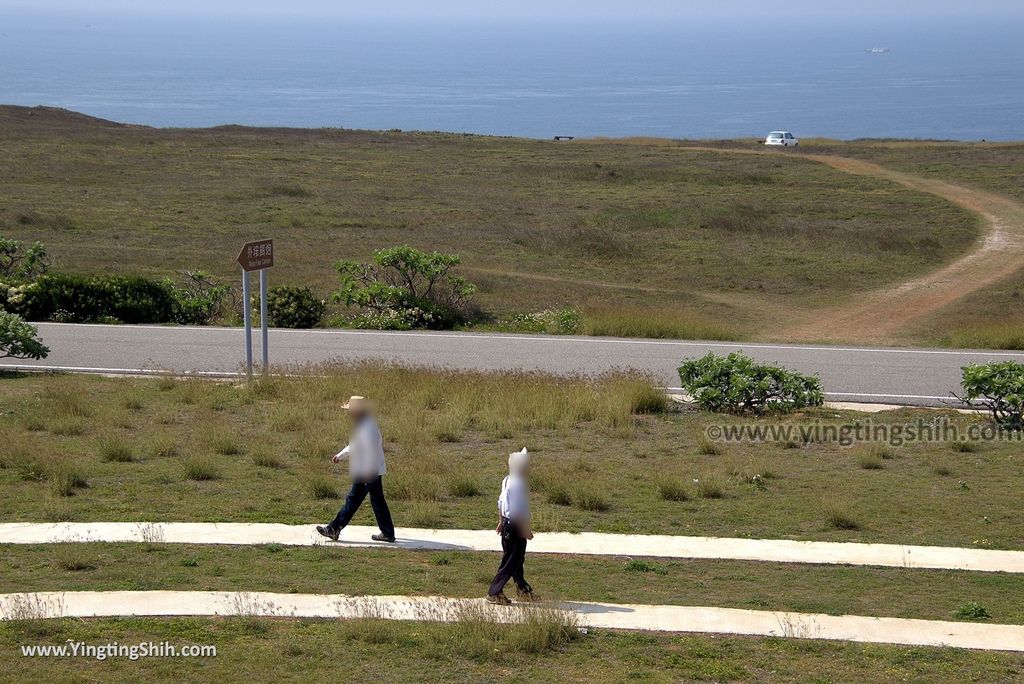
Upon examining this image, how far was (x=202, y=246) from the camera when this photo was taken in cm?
3594

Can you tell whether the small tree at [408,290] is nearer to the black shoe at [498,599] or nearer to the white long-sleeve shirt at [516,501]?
the white long-sleeve shirt at [516,501]

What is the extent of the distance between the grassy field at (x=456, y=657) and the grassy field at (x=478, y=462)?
9.93 ft

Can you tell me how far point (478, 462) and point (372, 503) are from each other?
3438 mm

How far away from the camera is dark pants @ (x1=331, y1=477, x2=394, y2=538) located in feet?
32.1

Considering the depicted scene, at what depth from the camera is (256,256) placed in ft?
54.9

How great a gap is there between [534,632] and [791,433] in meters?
8.06

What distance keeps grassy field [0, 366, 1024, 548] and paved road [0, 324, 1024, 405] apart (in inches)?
78.0

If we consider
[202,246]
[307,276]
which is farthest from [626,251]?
[202,246]

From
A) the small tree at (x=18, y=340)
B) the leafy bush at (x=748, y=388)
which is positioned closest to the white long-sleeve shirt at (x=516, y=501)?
the leafy bush at (x=748, y=388)

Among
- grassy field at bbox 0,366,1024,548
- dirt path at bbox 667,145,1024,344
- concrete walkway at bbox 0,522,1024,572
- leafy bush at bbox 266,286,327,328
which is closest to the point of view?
concrete walkway at bbox 0,522,1024,572

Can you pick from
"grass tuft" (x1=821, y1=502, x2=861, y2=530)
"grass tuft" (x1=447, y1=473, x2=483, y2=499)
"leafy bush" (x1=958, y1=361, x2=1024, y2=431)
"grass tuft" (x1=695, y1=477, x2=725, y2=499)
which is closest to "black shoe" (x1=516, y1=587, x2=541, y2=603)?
"grass tuft" (x1=447, y1=473, x2=483, y2=499)

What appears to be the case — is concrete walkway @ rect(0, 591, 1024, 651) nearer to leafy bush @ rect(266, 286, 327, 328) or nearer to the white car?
leafy bush @ rect(266, 286, 327, 328)

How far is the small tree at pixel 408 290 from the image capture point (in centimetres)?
2419

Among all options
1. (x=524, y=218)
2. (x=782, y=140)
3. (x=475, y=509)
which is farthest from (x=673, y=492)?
(x=782, y=140)
